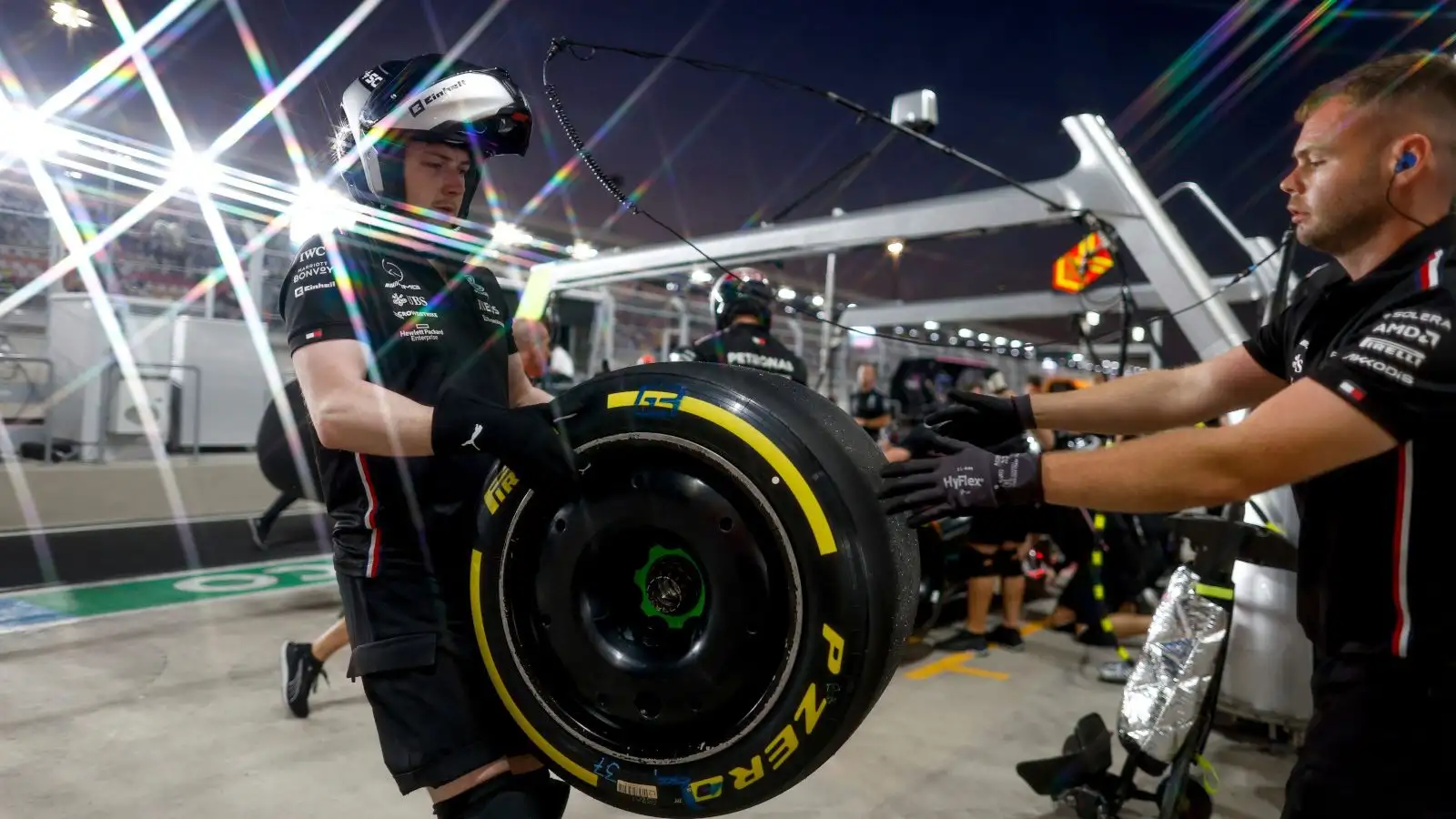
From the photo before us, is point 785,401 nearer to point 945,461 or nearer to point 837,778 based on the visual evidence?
point 945,461

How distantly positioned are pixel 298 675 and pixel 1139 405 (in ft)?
11.4

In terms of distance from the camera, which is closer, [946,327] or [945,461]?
[945,461]

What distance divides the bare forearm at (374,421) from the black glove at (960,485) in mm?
818

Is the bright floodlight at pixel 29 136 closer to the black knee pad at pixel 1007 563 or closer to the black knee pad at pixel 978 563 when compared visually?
the black knee pad at pixel 978 563

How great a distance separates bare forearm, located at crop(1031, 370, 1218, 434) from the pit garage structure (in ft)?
3.15

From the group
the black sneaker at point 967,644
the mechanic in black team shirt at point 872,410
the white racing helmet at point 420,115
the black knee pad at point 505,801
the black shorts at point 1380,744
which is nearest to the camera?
the black shorts at point 1380,744

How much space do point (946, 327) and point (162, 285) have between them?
13.8 m

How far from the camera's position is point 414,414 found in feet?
4.99

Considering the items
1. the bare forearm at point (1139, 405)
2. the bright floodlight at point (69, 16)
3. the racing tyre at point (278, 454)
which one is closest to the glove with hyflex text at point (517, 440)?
the bare forearm at point (1139, 405)

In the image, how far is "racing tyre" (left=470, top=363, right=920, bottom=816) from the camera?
132cm

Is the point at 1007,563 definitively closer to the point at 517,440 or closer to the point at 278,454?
the point at 278,454

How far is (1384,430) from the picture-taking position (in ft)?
4.32

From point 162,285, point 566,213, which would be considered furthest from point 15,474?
point 566,213

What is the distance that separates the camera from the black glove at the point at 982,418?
6.14ft
